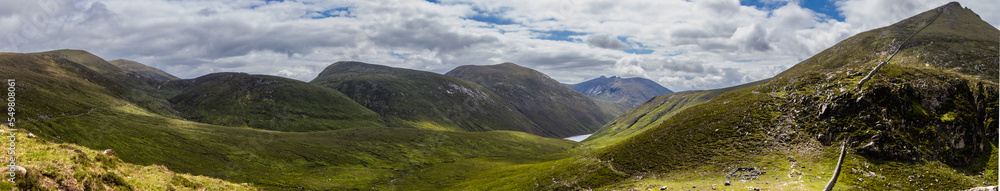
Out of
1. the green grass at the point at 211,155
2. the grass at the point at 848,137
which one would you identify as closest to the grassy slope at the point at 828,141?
the grass at the point at 848,137

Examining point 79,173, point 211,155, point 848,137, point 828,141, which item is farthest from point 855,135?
point 211,155

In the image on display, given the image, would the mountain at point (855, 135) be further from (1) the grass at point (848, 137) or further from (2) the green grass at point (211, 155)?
(2) the green grass at point (211, 155)

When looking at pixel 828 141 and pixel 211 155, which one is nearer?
pixel 828 141

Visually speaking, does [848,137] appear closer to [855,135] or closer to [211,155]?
[855,135]

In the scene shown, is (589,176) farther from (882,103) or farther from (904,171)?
(882,103)

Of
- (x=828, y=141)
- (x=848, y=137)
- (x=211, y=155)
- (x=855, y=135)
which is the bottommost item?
(x=211, y=155)

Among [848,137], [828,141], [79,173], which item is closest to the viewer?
[79,173]

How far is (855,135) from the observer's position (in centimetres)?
7588

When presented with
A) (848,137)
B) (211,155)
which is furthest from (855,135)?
(211,155)

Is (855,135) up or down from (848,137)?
up

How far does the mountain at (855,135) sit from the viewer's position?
66.6 metres

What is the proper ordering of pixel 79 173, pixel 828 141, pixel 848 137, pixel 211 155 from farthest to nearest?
pixel 211 155 < pixel 828 141 < pixel 848 137 < pixel 79 173

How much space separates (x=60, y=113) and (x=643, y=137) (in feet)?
830

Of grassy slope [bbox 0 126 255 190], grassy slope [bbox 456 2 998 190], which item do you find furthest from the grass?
grassy slope [bbox 0 126 255 190]
